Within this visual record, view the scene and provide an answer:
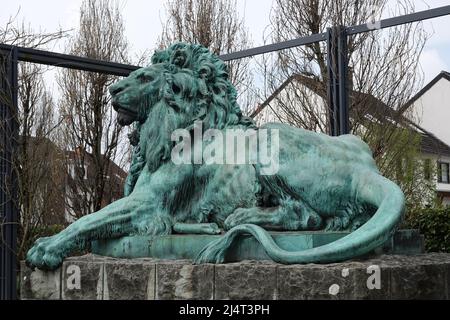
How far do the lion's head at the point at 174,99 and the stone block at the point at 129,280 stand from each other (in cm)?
80

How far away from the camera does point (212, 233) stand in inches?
182

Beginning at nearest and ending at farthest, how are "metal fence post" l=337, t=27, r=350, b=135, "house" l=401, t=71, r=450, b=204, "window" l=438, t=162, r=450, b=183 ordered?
"metal fence post" l=337, t=27, r=350, b=135, "house" l=401, t=71, r=450, b=204, "window" l=438, t=162, r=450, b=183

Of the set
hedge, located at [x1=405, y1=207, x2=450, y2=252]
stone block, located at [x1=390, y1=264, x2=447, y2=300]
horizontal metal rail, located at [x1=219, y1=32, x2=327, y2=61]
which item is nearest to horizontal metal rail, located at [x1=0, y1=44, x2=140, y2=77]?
horizontal metal rail, located at [x1=219, y1=32, x2=327, y2=61]

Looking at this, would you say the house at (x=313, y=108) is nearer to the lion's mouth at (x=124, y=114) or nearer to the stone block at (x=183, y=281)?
the lion's mouth at (x=124, y=114)

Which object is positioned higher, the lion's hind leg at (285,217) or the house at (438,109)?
the house at (438,109)

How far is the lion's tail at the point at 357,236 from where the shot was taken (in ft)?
12.8

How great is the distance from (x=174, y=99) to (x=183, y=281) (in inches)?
54.4

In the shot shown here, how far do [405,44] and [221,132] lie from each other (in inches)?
357

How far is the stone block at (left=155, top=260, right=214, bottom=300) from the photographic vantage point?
419 cm

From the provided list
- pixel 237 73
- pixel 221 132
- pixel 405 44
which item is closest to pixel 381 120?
pixel 405 44

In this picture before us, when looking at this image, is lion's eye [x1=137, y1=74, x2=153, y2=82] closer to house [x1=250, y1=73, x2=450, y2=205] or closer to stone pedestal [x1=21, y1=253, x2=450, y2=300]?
stone pedestal [x1=21, y1=253, x2=450, y2=300]

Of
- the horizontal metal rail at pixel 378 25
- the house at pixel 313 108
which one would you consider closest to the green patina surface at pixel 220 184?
the horizontal metal rail at pixel 378 25

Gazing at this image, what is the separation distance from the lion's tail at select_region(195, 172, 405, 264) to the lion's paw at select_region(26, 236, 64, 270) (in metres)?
1.05
